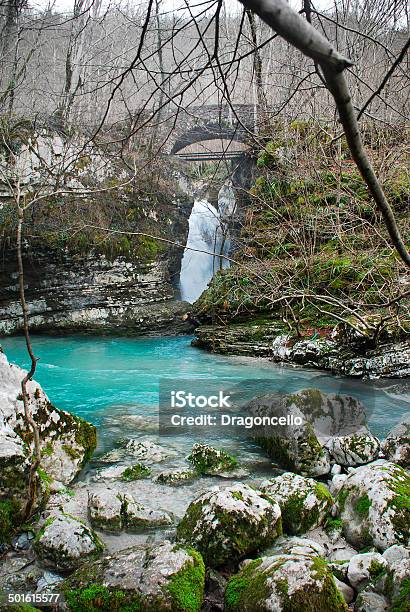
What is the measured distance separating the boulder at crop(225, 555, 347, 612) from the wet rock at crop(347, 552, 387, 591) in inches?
Answer: 12.9

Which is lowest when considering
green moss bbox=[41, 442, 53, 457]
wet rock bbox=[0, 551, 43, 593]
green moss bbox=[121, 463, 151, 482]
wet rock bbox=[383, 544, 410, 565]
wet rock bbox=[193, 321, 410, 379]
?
wet rock bbox=[0, 551, 43, 593]

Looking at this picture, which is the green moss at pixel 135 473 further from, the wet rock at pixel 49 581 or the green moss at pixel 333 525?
the green moss at pixel 333 525

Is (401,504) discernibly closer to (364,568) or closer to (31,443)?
(364,568)

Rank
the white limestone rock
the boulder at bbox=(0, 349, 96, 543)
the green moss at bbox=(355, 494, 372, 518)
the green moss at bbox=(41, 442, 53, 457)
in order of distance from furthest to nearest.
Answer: the green moss at bbox=(41, 442, 53, 457)
the white limestone rock
the boulder at bbox=(0, 349, 96, 543)
the green moss at bbox=(355, 494, 372, 518)

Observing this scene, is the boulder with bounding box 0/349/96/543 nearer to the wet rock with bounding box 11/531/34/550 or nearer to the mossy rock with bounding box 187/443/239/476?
the wet rock with bounding box 11/531/34/550

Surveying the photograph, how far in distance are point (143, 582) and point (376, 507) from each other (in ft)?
5.42

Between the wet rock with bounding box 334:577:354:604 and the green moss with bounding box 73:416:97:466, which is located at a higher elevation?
the green moss with bounding box 73:416:97:466

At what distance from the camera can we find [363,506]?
11.0 ft

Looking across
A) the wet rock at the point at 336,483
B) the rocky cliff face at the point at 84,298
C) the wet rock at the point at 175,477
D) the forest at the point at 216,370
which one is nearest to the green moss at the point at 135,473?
the forest at the point at 216,370

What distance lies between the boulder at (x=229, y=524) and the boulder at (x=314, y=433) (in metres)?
1.17

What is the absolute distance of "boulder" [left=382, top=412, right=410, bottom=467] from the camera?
14.5 ft

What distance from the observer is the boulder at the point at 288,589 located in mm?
2330

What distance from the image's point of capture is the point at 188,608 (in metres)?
2.48

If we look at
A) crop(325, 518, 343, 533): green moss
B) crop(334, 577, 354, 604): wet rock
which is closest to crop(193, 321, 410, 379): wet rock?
crop(325, 518, 343, 533): green moss
